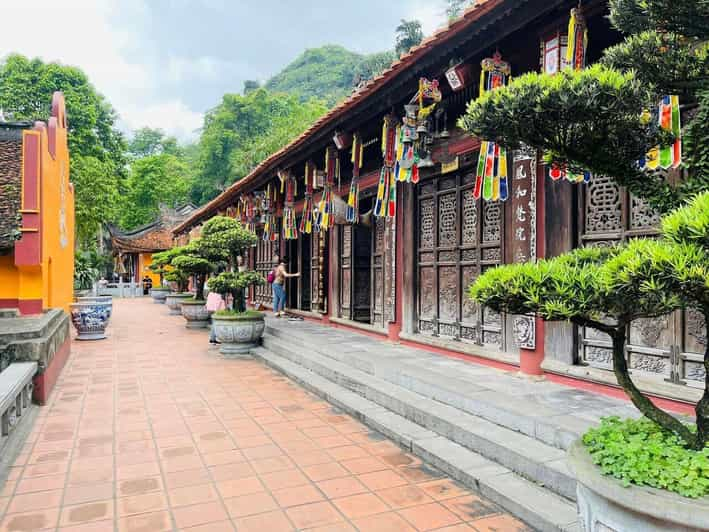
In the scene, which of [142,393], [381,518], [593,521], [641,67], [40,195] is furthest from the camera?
[40,195]

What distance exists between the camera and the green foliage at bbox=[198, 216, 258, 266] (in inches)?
362

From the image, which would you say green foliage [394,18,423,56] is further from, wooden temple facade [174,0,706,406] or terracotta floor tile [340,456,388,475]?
terracotta floor tile [340,456,388,475]

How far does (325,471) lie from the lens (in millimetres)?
3730

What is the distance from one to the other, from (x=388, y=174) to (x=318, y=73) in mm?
55838

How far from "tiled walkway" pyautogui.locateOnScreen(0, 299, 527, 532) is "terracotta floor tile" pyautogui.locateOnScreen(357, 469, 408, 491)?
0.01 m

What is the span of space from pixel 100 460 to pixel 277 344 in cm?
439

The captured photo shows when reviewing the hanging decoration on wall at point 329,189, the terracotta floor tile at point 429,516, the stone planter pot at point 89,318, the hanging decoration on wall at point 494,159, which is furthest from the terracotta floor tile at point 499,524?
the stone planter pot at point 89,318

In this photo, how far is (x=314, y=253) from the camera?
36.4 ft

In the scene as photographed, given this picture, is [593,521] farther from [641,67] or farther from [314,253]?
[314,253]

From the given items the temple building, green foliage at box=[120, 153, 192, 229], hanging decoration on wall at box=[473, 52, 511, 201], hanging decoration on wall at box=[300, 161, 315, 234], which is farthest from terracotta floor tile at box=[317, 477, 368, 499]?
green foliage at box=[120, 153, 192, 229]

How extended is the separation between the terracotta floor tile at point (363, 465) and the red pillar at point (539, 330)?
1863mm

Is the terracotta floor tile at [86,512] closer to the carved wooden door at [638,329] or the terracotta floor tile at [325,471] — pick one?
the terracotta floor tile at [325,471]

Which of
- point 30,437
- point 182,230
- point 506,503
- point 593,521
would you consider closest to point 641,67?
point 593,521

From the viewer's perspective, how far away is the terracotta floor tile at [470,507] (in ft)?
9.98
